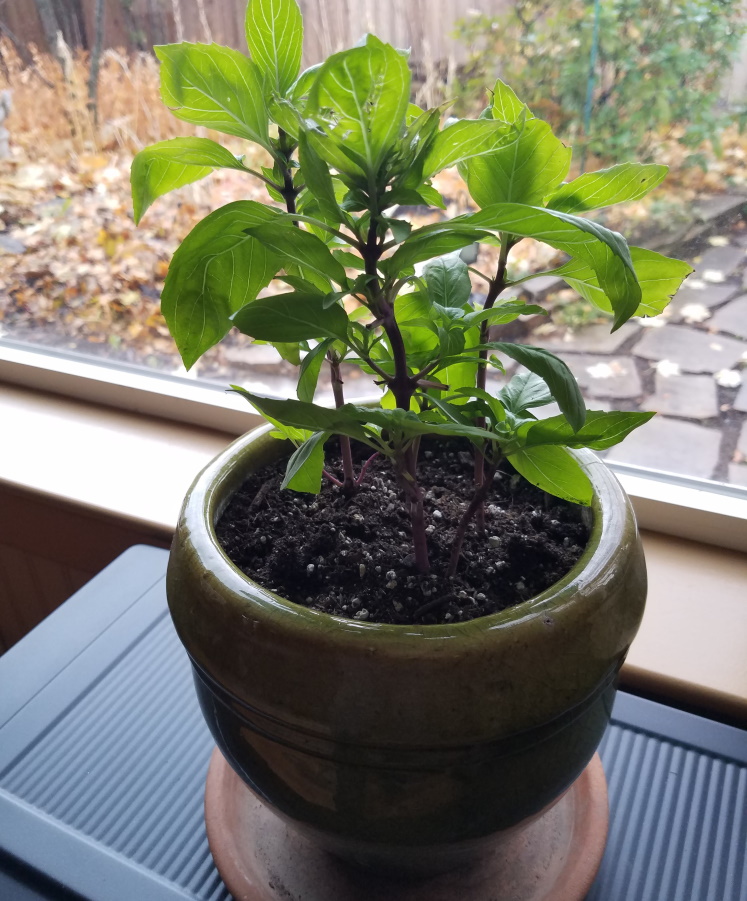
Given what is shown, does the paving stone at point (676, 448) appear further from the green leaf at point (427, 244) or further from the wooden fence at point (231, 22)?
the green leaf at point (427, 244)

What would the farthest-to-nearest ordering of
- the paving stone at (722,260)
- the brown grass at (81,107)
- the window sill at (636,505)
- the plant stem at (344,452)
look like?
the brown grass at (81,107) → the paving stone at (722,260) → the window sill at (636,505) → the plant stem at (344,452)

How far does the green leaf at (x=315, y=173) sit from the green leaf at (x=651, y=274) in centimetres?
16

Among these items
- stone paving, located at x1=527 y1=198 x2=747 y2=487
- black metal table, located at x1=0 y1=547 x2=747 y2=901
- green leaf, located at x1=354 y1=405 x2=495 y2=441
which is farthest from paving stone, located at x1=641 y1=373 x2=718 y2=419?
green leaf, located at x1=354 y1=405 x2=495 y2=441

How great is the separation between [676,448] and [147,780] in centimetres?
77

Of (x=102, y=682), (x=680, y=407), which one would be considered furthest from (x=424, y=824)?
(x=680, y=407)

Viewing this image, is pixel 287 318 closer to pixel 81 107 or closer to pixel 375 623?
pixel 375 623

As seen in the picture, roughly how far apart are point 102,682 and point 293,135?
66cm

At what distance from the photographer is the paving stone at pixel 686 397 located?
1019mm

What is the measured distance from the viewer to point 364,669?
16.7 inches

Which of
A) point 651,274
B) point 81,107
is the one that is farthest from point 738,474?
point 81,107

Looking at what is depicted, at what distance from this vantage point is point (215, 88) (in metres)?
0.42

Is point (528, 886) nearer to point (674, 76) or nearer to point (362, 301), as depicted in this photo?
point (362, 301)

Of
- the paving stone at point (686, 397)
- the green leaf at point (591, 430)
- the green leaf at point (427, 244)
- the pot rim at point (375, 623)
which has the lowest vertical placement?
the paving stone at point (686, 397)

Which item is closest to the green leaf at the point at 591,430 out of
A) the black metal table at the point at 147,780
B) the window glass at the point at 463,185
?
the black metal table at the point at 147,780
